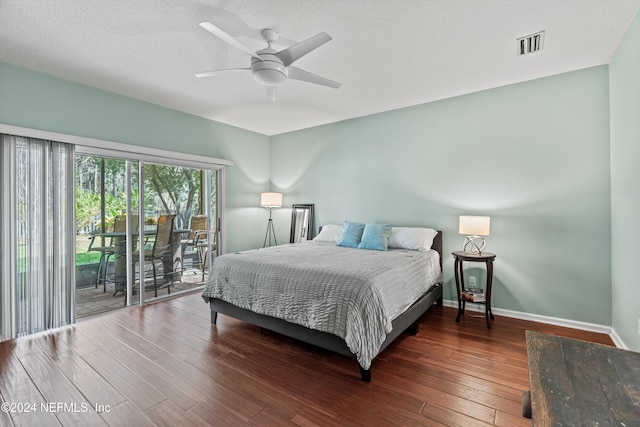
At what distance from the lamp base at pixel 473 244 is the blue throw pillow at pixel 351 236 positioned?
1325 millimetres

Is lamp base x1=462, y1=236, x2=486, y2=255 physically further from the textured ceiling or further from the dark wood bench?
the dark wood bench

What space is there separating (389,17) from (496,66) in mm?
1479

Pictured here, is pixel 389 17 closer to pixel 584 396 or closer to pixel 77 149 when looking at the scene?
pixel 584 396

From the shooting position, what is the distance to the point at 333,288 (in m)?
2.25

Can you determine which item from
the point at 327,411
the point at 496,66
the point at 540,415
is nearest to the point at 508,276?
the point at 496,66

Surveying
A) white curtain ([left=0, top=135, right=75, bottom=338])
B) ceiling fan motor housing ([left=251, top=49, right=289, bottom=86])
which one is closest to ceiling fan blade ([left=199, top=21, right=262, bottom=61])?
ceiling fan motor housing ([left=251, top=49, right=289, bottom=86])

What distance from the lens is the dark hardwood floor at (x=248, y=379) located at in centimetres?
177

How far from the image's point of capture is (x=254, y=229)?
5.53 m

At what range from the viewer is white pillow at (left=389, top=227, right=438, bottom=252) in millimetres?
3627

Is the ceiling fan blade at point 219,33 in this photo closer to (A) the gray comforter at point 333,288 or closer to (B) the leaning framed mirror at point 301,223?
(A) the gray comforter at point 333,288

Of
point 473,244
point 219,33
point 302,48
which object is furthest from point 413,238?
point 219,33

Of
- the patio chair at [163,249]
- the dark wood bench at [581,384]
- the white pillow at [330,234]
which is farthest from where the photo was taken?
the white pillow at [330,234]

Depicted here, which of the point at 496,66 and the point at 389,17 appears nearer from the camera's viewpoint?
the point at 389,17

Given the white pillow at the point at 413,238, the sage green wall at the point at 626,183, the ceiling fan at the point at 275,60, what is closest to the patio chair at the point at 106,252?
the ceiling fan at the point at 275,60
